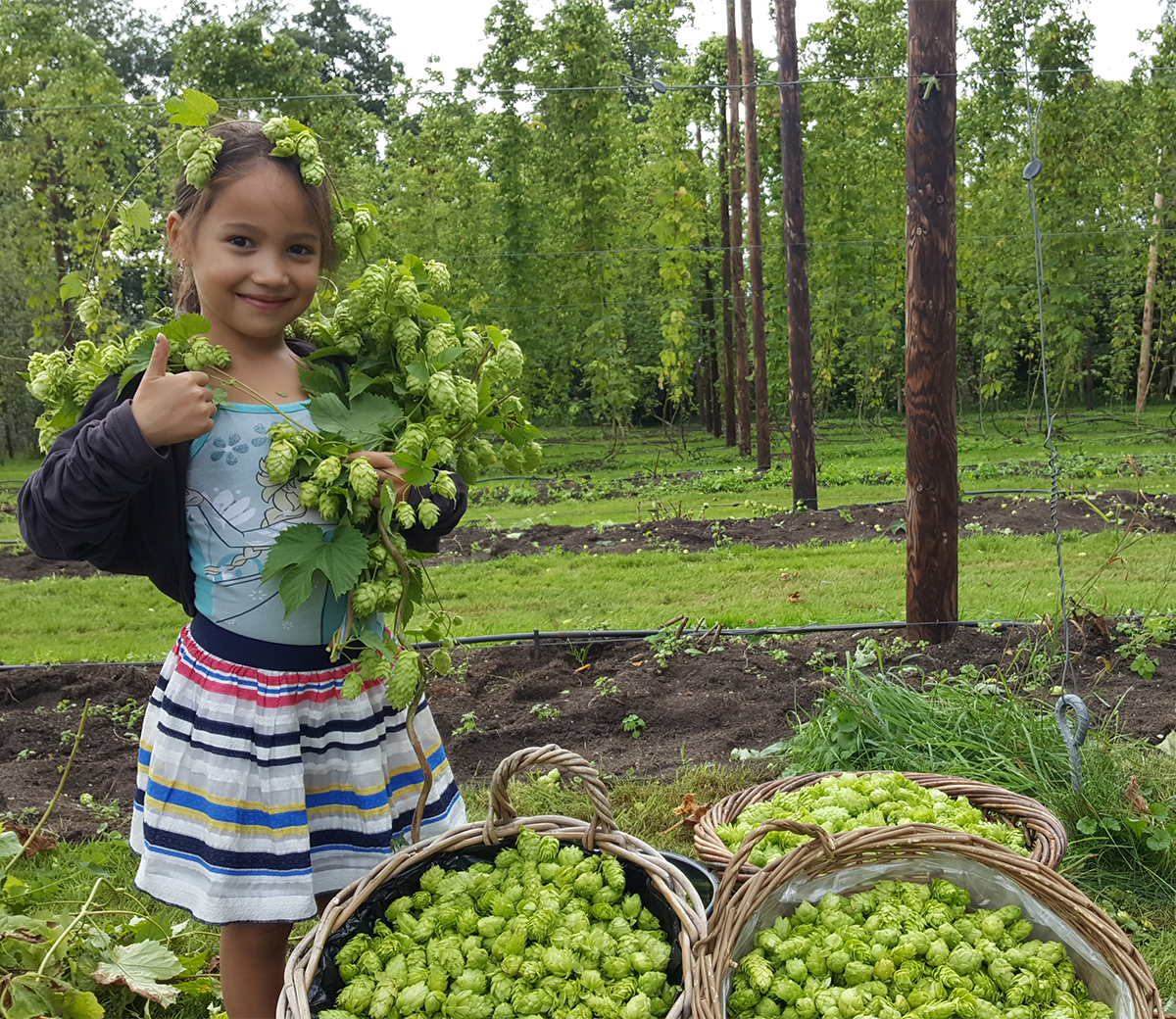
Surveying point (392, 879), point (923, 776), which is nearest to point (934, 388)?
point (923, 776)

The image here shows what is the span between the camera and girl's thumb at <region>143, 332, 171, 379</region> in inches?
70.6

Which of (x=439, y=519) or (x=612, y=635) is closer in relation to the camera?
(x=439, y=519)

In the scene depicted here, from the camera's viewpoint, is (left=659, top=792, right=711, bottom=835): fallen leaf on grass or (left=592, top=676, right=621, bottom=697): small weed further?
(left=592, top=676, right=621, bottom=697): small weed

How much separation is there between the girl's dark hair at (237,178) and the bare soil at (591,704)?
7.65ft

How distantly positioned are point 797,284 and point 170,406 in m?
7.97

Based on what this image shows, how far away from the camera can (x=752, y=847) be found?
6.05 ft

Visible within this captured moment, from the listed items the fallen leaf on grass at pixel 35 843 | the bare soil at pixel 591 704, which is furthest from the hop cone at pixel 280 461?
the bare soil at pixel 591 704

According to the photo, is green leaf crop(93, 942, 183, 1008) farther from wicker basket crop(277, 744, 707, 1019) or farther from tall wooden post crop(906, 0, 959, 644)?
tall wooden post crop(906, 0, 959, 644)

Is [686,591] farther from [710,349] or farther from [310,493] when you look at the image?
[710,349]

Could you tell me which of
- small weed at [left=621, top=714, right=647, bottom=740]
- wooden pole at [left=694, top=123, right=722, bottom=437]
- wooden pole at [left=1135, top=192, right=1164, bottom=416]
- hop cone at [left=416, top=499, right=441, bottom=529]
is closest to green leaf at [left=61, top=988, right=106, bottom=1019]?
hop cone at [left=416, top=499, right=441, bottom=529]

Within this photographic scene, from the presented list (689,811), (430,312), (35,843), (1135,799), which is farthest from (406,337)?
(1135,799)

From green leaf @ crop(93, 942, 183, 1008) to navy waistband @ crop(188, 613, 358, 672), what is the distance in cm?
102

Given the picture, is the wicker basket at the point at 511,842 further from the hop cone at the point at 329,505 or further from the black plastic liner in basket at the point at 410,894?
the hop cone at the point at 329,505

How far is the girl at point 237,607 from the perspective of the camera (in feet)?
5.95
